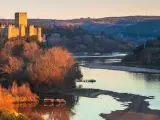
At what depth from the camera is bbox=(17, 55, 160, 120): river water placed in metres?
28.1

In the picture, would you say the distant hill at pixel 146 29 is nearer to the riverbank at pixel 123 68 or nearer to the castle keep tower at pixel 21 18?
the riverbank at pixel 123 68

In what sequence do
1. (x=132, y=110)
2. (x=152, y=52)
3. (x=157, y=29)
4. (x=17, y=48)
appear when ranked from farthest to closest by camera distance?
(x=157, y=29) → (x=152, y=52) → (x=17, y=48) → (x=132, y=110)

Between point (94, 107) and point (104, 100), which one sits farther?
point (104, 100)

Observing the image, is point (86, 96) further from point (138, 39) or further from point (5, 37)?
point (138, 39)

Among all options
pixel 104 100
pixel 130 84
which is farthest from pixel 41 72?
pixel 130 84

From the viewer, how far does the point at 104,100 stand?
33.8 m

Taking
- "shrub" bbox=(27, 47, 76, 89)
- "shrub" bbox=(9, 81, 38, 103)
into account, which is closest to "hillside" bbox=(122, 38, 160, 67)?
"shrub" bbox=(27, 47, 76, 89)

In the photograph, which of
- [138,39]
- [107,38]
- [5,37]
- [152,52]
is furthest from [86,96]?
[138,39]

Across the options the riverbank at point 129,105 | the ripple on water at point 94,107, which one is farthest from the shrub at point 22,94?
the riverbank at point 129,105

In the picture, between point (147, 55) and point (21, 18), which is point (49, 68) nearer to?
point (21, 18)

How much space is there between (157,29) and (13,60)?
110m

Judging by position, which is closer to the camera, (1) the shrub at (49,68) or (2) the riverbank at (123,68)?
(1) the shrub at (49,68)

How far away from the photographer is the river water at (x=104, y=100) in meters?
28.1

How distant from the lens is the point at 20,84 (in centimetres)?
3634
